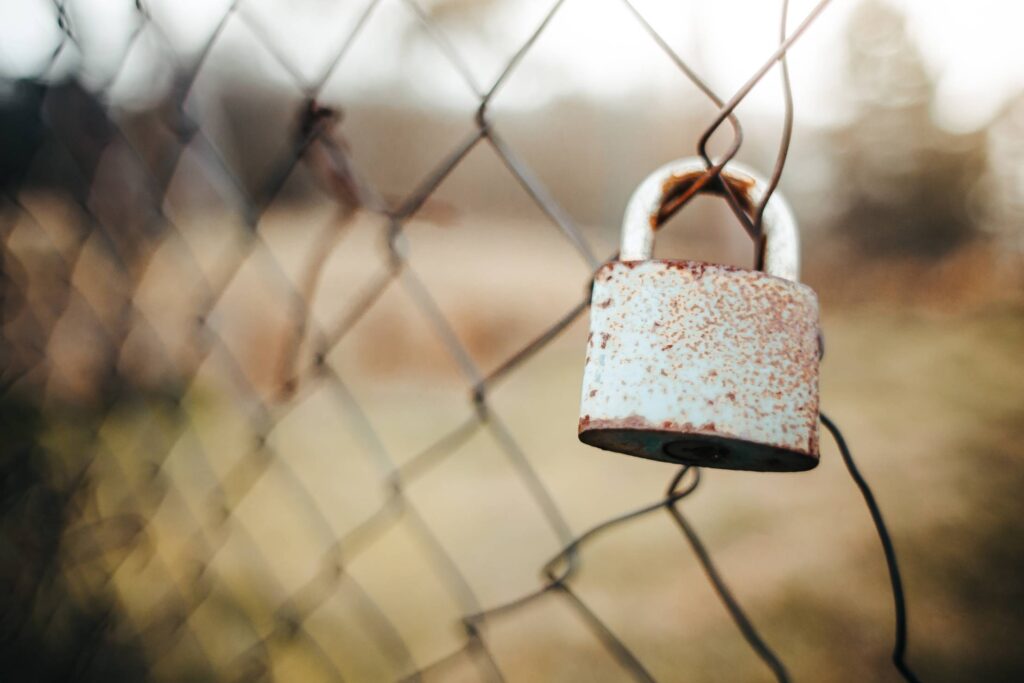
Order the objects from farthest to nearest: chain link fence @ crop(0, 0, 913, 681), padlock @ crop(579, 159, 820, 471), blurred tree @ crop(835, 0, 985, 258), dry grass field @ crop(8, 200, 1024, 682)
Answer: blurred tree @ crop(835, 0, 985, 258), dry grass field @ crop(8, 200, 1024, 682), chain link fence @ crop(0, 0, 913, 681), padlock @ crop(579, 159, 820, 471)

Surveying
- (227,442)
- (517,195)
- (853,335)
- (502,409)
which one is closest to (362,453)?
(227,442)

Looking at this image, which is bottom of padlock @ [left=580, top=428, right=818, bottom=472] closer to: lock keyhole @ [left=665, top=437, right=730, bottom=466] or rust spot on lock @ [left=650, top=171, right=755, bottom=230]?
lock keyhole @ [left=665, top=437, right=730, bottom=466]

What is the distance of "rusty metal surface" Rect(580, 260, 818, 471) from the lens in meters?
0.27

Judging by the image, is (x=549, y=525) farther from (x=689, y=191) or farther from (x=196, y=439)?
(x=689, y=191)

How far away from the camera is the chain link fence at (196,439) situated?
524 millimetres

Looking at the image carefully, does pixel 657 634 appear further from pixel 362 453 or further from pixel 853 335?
pixel 853 335

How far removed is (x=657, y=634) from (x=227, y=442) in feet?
6.08

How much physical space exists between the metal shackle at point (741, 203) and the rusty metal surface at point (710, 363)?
0.18 feet

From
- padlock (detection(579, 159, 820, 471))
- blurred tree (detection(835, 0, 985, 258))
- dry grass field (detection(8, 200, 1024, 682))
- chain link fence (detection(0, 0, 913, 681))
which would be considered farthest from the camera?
blurred tree (detection(835, 0, 985, 258))

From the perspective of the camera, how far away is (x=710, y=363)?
274 millimetres

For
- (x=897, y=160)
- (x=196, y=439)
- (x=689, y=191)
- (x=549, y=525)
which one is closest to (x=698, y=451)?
(x=689, y=191)

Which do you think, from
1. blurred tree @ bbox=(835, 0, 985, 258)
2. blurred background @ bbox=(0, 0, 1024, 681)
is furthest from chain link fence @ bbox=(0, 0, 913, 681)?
blurred tree @ bbox=(835, 0, 985, 258)

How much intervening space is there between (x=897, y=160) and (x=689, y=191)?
22.6 ft

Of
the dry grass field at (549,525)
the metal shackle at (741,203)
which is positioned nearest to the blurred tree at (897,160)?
Answer: the dry grass field at (549,525)
